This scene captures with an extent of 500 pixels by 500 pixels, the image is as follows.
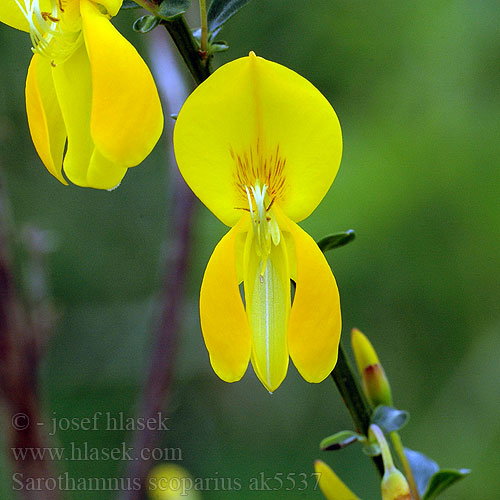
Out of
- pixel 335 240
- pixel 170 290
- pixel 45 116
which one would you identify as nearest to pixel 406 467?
pixel 335 240

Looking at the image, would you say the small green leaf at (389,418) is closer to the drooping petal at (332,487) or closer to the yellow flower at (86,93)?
the drooping petal at (332,487)

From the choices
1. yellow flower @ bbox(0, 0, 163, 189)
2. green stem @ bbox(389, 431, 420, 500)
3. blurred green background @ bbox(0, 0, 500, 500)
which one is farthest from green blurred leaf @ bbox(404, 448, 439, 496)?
blurred green background @ bbox(0, 0, 500, 500)

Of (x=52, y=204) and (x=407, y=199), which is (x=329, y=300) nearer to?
(x=407, y=199)

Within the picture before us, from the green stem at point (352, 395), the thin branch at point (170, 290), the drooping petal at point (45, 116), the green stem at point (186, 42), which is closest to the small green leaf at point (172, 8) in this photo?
the green stem at point (186, 42)

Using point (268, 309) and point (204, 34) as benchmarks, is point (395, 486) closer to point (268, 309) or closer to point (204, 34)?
point (268, 309)

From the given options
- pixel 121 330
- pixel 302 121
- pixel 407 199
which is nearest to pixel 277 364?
pixel 302 121

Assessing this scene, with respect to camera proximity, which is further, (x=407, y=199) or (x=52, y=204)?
(x=52, y=204)
